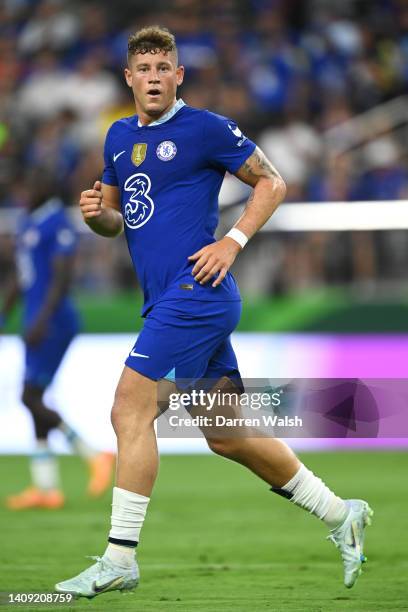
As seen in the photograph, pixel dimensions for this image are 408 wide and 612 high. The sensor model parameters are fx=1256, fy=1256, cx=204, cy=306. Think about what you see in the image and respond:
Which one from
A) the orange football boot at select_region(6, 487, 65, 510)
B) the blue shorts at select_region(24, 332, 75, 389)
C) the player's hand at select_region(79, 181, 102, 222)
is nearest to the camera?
the player's hand at select_region(79, 181, 102, 222)

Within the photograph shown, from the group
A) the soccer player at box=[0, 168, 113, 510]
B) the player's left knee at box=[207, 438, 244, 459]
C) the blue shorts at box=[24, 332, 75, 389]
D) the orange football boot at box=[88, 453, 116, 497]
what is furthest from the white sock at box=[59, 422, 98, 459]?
the player's left knee at box=[207, 438, 244, 459]

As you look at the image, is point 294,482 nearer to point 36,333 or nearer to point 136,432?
point 136,432

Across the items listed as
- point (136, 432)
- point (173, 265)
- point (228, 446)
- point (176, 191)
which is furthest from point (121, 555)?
point (176, 191)

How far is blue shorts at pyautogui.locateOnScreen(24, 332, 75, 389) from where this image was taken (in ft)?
35.4

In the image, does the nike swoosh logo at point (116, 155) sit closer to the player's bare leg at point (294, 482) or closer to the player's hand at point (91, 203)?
the player's hand at point (91, 203)

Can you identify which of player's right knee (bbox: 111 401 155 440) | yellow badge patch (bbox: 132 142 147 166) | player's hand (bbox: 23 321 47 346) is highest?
yellow badge patch (bbox: 132 142 147 166)

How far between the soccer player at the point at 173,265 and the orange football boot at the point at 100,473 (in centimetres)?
510

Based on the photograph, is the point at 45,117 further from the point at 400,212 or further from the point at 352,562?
the point at 352,562

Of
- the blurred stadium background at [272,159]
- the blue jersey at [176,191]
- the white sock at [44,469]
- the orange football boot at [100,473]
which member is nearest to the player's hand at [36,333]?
the white sock at [44,469]

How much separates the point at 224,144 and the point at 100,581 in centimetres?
202

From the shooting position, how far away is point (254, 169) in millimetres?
5781

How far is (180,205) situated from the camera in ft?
18.8

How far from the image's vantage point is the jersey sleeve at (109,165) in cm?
598

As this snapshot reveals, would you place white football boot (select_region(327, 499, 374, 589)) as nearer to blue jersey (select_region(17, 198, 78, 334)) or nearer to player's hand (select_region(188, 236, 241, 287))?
player's hand (select_region(188, 236, 241, 287))
